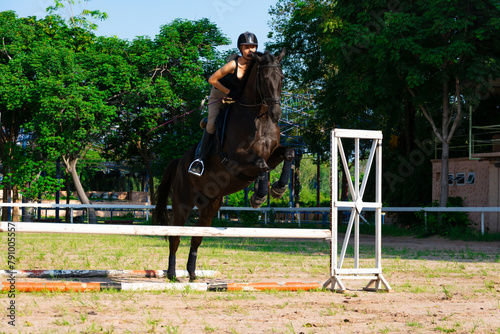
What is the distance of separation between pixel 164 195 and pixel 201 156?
6.36ft

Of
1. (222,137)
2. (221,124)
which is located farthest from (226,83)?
(222,137)

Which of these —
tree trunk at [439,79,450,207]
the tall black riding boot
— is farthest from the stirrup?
tree trunk at [439,79,450,207]

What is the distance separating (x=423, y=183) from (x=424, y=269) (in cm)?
1937

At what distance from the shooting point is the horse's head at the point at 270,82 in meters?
7.00

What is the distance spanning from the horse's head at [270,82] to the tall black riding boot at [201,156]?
137cm

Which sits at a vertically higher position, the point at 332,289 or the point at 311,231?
the point at 311,231

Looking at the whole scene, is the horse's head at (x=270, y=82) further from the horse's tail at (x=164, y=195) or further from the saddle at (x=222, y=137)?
the horse's tail at (x=164, y=195)

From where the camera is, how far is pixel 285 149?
295 inches

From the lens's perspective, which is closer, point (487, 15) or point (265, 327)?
point (265, 327)

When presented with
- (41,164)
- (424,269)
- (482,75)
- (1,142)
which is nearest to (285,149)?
(424,269)

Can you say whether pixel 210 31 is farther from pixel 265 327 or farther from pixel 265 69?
pixel 265 327

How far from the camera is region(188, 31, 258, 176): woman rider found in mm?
7625

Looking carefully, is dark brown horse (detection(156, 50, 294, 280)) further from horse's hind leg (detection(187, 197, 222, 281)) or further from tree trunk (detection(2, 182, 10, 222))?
tree trunk (detection(2, 182, 10, 222))

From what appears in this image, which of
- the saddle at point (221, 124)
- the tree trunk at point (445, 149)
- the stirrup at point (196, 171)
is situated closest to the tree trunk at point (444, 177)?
the tree trunk at point (445, 149)
